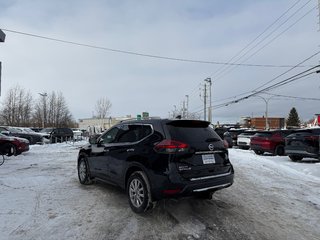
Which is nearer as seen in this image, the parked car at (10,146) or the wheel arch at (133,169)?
the wheel arch at (133,169)

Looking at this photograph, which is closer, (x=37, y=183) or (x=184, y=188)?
(x=184, y=188)

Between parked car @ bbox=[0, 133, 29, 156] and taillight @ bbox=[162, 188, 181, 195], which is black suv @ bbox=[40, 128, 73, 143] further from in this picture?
taillight @ bbox=[162, 188, 181, 195]

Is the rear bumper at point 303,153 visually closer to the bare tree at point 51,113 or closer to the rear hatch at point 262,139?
the rear hatch at point 262,139

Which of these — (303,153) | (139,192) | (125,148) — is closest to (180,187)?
(139,192)

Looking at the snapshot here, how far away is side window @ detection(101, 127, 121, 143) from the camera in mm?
6913

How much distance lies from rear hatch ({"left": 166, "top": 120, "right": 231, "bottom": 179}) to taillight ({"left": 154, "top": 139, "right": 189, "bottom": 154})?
57 mm

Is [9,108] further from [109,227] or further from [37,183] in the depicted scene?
[109,227]

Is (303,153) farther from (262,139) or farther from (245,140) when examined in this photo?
(245,140)

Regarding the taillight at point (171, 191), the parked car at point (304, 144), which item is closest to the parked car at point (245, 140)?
the parked car at point (304, 144)

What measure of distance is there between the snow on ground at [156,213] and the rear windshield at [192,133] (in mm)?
1364

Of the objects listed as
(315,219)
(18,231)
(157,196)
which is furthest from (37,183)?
(315,219)

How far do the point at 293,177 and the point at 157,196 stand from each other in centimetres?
646

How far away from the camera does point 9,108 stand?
53.8 meters

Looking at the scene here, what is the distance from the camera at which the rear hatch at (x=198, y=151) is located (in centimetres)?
524
